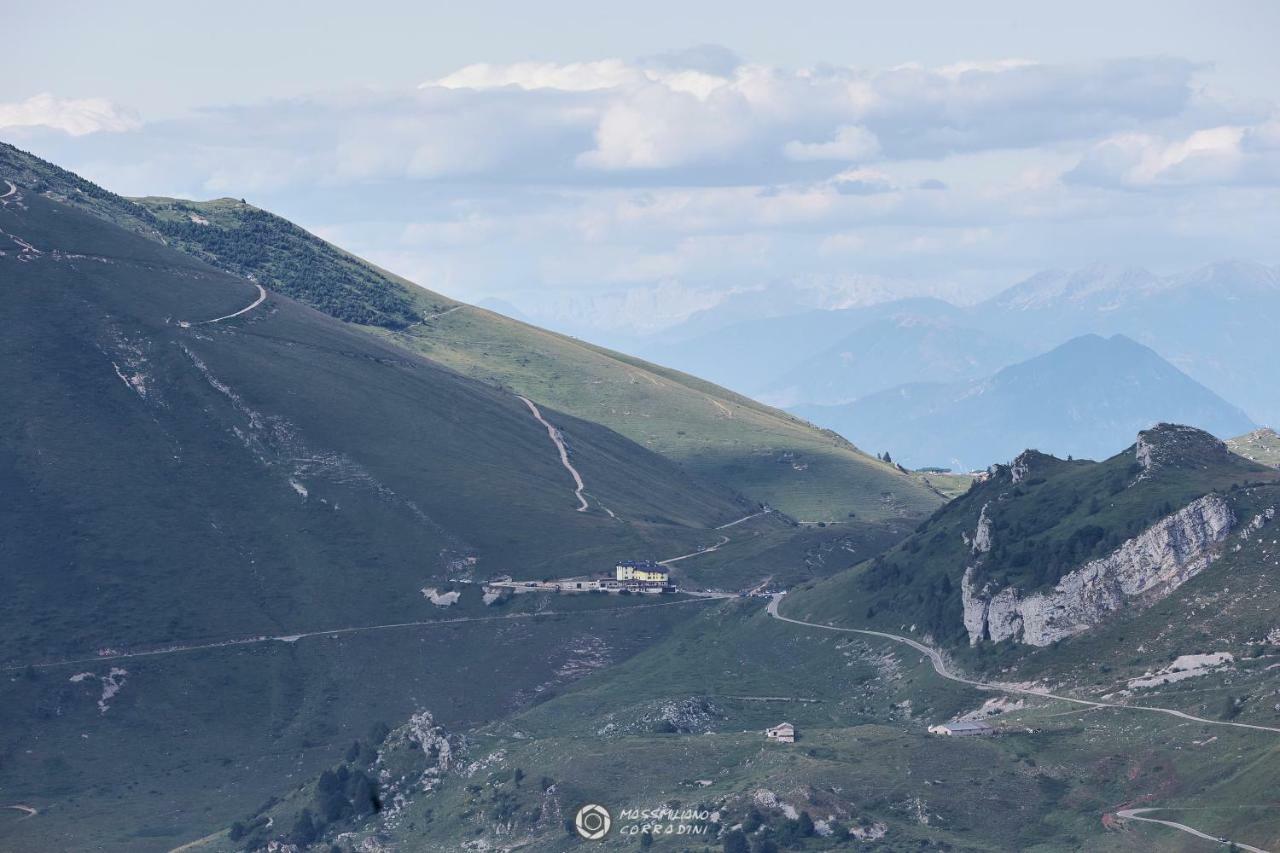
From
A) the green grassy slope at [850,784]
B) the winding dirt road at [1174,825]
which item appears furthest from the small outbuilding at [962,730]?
the winding dirt road at [1174,825]

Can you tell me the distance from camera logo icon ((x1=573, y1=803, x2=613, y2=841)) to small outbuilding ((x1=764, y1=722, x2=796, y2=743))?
2141 cm

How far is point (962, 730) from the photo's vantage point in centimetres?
17375

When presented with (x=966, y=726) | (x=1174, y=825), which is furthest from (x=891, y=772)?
(x=1174, y=825)

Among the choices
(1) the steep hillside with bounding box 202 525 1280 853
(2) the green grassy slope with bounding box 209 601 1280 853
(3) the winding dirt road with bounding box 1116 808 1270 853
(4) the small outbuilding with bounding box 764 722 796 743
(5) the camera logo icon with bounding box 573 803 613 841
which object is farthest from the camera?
(4) the small outbuilding with bounding box 764 722 796 743

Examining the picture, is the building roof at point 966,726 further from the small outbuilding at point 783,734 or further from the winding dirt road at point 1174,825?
the winding dirt road at point 1174,825

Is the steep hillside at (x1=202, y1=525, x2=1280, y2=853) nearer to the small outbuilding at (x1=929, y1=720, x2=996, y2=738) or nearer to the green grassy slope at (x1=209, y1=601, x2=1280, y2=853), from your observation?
the green grassy slope at (x1=209, y1=601, x2=1280, y2=853)

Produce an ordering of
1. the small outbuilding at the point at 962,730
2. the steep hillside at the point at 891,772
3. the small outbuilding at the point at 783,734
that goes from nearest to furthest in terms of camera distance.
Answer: the steep hillside at the point at 891,772
the small outbuilding at the point at 962,730
the small outbuilding at the point at 783,734

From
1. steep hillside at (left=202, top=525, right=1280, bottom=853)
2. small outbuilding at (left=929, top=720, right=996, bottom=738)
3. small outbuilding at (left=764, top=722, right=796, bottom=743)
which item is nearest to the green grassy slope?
steep hillside at (left=202, top=525, right=1280, bottom=853)

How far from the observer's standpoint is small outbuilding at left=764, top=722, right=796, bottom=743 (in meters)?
176

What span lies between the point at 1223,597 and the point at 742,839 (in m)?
67.2

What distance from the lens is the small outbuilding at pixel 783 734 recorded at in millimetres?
176375

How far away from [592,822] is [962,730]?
36.2 metres

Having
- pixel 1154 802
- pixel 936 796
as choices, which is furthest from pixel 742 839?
pixel 1154 802

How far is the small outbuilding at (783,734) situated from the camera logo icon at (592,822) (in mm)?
21408
